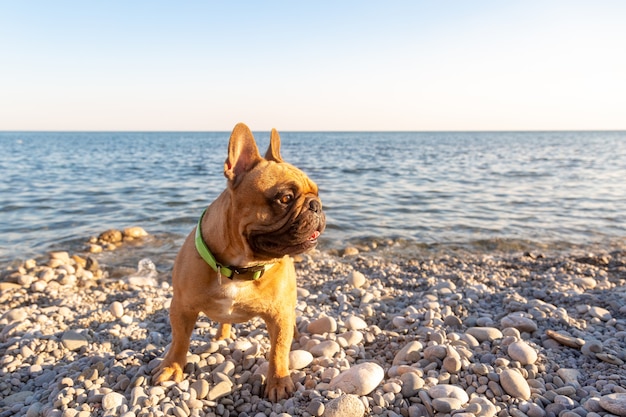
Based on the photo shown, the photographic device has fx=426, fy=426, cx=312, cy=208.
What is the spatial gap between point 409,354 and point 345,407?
1095mm

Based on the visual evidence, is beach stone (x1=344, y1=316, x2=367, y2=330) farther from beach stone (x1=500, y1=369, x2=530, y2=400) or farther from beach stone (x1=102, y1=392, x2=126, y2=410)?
beach stone (x1=102, y1=392, x2=126, y2=410)

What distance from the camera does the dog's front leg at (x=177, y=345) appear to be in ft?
11.1

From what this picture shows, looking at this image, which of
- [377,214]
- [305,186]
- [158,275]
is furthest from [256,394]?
[377,214]

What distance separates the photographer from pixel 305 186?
10.0 ft

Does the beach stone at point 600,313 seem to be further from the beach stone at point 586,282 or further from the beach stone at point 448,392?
the beach stone at point 448,392

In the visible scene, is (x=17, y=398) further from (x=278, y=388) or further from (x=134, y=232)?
(x=134, y=232)

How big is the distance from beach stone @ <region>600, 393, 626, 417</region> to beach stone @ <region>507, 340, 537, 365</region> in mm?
691

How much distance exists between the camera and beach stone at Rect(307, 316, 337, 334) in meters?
4.45

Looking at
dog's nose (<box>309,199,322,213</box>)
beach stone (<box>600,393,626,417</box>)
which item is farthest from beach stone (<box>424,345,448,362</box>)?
dog's nose (<box>309,199,322,213</box>)

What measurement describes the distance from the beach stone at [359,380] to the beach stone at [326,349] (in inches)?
21.4

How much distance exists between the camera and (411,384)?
3.16 m

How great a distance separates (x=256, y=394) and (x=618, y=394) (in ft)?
8.35

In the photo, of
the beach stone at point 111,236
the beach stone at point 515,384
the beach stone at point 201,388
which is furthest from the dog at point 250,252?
the beach stone at point 111,236

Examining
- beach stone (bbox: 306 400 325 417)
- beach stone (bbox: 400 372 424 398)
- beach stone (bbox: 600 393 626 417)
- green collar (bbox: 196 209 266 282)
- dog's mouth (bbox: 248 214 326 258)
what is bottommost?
beach stone (bbox: 306 400 325 417)
